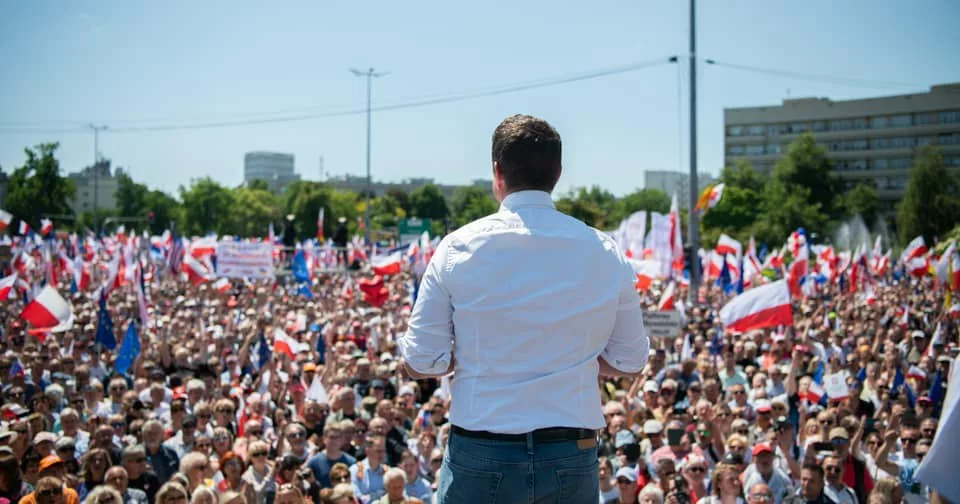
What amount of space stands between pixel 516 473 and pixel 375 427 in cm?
597

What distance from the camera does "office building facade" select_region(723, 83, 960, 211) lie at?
287 feet

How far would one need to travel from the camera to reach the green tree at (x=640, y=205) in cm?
10569

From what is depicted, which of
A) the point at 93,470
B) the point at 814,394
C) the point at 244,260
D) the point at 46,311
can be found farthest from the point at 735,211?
the point at 93,470

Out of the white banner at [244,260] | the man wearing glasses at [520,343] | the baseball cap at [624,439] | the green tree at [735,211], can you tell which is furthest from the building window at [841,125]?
the man wearing glasses at [520,343]

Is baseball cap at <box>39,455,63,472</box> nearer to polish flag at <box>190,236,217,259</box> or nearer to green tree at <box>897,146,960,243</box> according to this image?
polish flag at <box>190,236,217,259</box>

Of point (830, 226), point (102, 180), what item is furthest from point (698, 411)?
point (102, 180)

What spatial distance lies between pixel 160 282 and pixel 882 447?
90.7 feet

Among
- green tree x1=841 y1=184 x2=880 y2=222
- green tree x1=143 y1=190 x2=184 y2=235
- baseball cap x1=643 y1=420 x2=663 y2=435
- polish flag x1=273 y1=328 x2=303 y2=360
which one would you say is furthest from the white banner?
green tree x1=143 y1=190 x2=184 y2=235

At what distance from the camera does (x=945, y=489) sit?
4.63 ft

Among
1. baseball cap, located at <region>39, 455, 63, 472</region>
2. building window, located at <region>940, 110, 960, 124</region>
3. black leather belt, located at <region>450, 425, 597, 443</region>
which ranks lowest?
baseball cap, located at <region>39, 455, 63, 472</region>

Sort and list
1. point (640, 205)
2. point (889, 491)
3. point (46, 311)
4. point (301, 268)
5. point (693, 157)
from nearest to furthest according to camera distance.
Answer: point (889, 491)
point (46, 311)
point (693, 157)
point (301, 268)
point (640, 205)

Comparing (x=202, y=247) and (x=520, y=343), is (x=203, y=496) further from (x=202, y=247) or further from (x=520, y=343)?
(x=202, y=247)

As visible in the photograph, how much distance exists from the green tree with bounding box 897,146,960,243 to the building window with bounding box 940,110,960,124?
26.7 metres

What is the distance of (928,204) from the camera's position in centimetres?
6134
